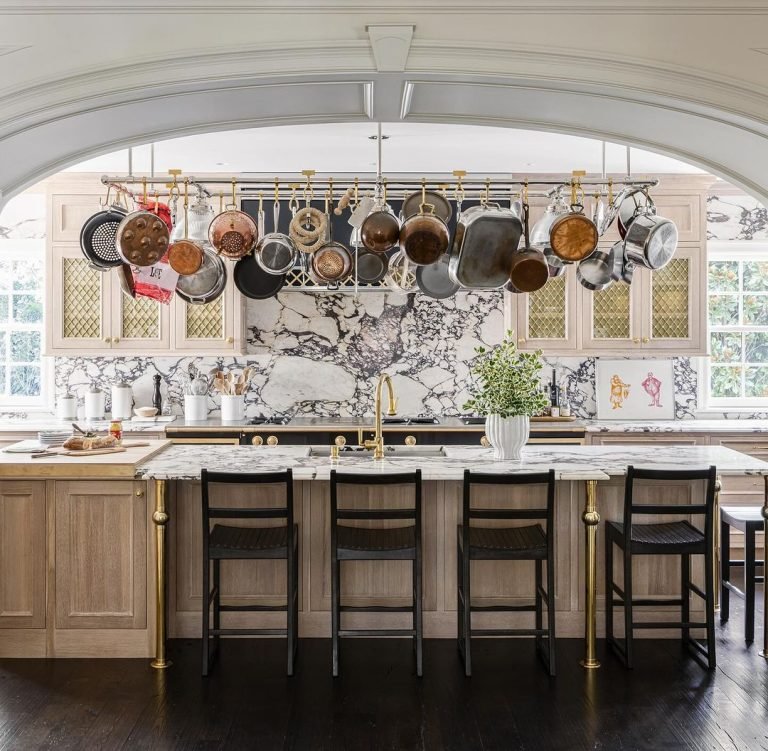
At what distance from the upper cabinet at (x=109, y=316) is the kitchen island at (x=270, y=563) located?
1.68 m

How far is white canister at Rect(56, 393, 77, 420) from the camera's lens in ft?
18.7

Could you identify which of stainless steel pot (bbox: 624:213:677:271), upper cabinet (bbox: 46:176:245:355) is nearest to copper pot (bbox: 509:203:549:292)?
stainless steel pot (bbox: 624:213:677:271)

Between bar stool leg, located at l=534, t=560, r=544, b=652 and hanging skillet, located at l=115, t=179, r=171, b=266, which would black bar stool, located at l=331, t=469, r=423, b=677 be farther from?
hanging skillet, located at l=115, t=179, r=171, b=266

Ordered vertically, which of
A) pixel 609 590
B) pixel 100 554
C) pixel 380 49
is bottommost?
pixel 609 590

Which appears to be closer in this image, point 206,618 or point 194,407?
point 206,618

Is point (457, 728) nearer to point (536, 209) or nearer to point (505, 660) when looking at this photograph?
point (505, 660)

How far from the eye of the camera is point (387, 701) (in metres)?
3.10

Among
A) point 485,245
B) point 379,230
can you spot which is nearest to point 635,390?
point 485,245

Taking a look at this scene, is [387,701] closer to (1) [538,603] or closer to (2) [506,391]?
(1) [538,603]

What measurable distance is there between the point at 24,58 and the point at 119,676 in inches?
100

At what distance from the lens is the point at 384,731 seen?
285 centimetres

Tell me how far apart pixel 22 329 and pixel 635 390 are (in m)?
4.88

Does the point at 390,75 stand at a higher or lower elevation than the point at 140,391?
higher

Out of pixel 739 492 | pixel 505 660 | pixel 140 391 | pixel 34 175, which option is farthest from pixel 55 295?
pixel 739 492
